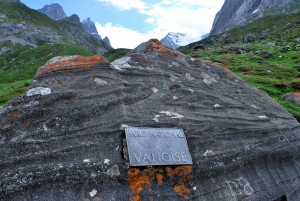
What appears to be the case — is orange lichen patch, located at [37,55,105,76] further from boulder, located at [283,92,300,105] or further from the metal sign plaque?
boulder, located at [283,92,300,105]

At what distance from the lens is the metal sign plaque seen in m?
6.56

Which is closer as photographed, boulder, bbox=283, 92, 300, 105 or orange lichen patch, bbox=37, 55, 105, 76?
orange lichen patch, bbox=37, 55, 105, 76

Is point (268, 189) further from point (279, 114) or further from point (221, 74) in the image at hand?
point (221, 74)

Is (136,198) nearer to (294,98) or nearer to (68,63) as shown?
(68,63)

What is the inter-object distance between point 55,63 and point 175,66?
4338 millimetres

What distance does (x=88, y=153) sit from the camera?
630cm

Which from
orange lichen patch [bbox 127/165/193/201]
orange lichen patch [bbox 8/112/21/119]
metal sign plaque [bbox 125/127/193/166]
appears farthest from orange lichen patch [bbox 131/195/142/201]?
orange lichen patch [bbox 8/112/21/119]

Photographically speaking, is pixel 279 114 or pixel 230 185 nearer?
pixel 230 185

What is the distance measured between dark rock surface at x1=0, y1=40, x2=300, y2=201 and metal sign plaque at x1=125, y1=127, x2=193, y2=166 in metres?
0.19

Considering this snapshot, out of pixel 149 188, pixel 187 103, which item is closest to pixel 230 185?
pixel 149 188

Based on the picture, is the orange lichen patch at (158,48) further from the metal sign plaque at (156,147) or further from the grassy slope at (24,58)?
the grassy slope at (24,58)

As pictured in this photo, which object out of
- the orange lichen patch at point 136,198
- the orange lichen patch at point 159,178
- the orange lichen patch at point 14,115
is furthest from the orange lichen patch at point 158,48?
the orange lichen patch at point 136,198

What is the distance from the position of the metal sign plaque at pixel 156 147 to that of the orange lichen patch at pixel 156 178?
0.49 feet

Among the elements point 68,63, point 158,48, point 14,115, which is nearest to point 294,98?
point 158,48
